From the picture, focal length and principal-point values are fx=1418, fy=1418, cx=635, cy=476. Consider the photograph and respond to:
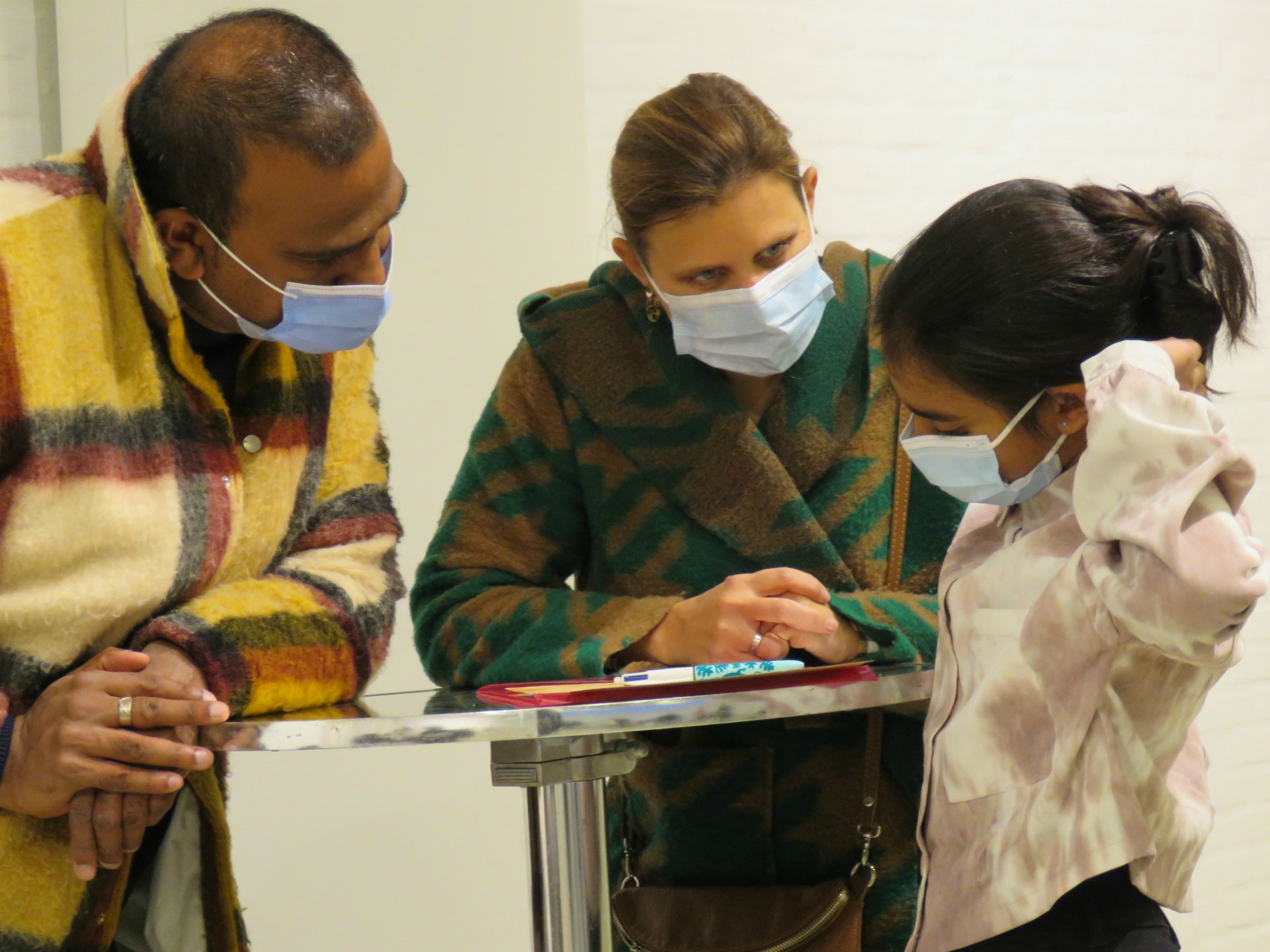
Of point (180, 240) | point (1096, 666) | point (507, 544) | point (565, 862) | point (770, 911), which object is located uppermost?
point (180, 240)

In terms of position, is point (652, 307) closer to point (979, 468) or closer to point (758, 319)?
point (758, 319)

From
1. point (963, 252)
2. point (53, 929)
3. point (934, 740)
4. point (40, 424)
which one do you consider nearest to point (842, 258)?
point (963, 252)

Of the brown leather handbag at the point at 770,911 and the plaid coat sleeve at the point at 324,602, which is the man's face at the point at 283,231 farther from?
the brown leather handbag at the point at 770,911

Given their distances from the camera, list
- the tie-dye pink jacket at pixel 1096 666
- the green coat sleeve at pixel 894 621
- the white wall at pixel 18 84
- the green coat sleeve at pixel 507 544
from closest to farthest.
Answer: the tie-dye pink jacket at pixel 1096 666 → the green coat sleeve at pixel 894 621 → the green coat sleeve at pixel 507 544 → the white wall at pixel 18 84

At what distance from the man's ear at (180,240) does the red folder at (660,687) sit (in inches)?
18.7

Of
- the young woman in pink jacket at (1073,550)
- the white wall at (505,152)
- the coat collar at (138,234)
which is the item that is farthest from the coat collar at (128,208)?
the white wall at (505,152)

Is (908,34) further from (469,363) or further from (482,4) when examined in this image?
(469,363)

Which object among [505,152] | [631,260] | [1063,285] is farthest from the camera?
[505,152]

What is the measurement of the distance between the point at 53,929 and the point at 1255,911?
8.66ft

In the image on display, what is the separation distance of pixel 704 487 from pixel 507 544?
0.72 feet

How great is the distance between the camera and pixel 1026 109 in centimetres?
285

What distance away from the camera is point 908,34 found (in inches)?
109

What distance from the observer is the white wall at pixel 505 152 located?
2359mm

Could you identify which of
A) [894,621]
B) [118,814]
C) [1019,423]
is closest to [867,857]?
[894,621]
